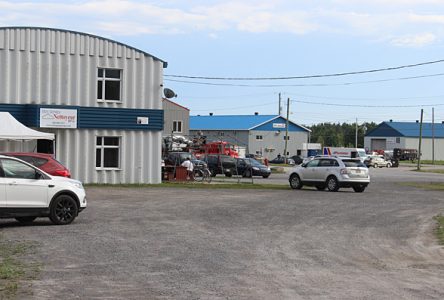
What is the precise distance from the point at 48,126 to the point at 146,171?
5.27 meters

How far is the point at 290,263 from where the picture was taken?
1132cm

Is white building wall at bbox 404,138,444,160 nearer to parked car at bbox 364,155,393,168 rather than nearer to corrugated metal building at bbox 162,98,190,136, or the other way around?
parked car at bbox 364,155,393,168

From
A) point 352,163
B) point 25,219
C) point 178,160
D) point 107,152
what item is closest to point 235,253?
point 25,219

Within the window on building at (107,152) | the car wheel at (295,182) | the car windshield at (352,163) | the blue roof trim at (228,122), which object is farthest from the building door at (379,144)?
the window on building at (107,152)

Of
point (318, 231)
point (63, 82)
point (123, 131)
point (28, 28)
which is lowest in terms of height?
point (318, 231)

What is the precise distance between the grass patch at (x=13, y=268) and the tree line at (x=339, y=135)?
143m

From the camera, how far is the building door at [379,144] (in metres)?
139

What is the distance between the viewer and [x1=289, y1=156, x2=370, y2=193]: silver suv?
32281 millimetres

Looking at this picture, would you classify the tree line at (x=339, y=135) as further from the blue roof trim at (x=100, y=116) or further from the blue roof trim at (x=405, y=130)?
the blue roof trim at (x=100, y=116)

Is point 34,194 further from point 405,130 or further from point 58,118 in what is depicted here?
point 405,130

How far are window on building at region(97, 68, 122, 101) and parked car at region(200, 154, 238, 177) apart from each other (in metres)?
15.3

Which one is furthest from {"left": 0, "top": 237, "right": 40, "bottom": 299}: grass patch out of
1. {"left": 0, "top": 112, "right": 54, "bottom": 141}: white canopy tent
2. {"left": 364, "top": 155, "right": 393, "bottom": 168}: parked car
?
{"left": 364, "top": 155, "right": 393, "bottom": 168}: parked car

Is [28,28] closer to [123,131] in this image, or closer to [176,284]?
[123,131]

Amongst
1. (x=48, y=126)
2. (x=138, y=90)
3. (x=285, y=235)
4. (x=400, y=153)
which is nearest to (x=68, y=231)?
(x=285, y=235)
